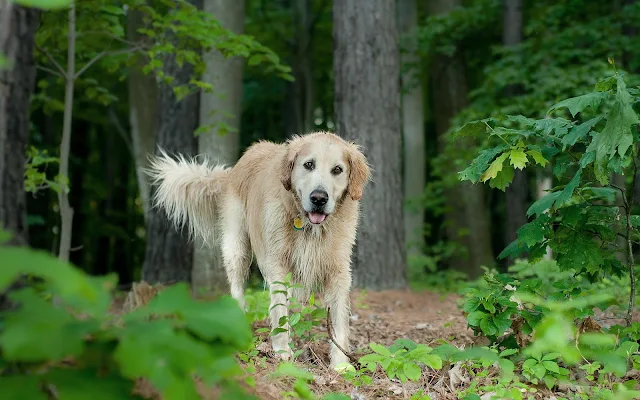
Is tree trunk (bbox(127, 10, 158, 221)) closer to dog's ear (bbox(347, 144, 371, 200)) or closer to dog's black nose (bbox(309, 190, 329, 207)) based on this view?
dog's ear (bbox(347, 144, 371, 200))

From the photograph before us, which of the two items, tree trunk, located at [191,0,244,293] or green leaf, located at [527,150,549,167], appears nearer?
green leaf, located at [527,150,549,167]

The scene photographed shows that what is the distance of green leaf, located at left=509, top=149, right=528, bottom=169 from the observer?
13.6 feet

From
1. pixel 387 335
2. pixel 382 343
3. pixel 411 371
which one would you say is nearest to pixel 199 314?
pixel 411 371

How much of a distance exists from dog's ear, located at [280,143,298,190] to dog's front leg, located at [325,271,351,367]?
80cm

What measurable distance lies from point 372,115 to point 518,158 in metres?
5.06

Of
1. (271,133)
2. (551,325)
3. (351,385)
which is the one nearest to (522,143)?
(351,385)

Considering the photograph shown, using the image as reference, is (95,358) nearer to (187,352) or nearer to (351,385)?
(187,352)

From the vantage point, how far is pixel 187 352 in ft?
6.06

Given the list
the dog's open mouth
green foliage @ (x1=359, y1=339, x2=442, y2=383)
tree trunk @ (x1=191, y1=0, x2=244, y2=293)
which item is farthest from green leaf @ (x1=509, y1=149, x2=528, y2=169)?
tree trunk @ (x1=191, y1=0, x2=244, y2=293)

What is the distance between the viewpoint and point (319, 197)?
16.4ft

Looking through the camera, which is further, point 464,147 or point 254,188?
point 464,147

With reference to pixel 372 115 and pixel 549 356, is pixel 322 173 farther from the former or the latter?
pixel 372 115

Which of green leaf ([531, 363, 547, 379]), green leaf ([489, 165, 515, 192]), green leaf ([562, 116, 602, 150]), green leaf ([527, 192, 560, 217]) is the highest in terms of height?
green leaf ([562, 116, 602, 150])

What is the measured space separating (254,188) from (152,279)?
181 inches
